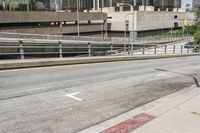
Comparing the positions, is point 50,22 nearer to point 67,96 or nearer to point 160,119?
point 67,96

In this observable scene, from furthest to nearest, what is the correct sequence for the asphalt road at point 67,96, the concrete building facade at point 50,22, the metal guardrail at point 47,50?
the concrete building facade at point 50,22 < the metal guardrail at point 47,50 < the asphalt road at point 67,96

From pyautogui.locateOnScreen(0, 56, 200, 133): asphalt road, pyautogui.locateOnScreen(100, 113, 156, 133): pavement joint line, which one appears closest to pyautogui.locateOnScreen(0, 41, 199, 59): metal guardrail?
pyautogui.locateOnScreen(0, 56, 200, 133): asphalt road

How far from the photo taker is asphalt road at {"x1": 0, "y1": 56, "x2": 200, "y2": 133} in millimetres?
6008

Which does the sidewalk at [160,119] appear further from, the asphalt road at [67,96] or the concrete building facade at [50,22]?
the concrete building facade at [50,22]

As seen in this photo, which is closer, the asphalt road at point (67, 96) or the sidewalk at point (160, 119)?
the sidewalk at point (160, 119)

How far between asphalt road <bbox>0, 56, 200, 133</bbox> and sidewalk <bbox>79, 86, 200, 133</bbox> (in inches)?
16.0

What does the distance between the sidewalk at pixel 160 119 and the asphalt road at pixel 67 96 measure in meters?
0.41

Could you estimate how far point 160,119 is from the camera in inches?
249

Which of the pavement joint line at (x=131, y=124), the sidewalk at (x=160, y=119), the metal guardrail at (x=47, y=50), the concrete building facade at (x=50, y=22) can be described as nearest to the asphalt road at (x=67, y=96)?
the sidewalk at (x=160, y=119)

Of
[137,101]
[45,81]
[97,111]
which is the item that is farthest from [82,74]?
[97,111]

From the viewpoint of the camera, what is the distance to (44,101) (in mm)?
7430

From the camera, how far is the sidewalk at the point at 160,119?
5.75 metres

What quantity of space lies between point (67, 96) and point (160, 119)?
291 centimetres

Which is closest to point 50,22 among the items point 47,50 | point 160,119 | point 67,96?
point 47,50
